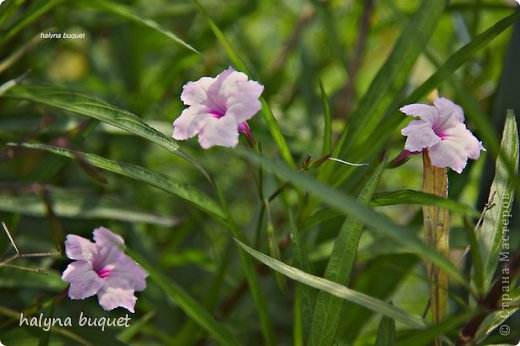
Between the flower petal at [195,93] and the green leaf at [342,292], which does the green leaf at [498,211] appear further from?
the flower petal at [195,93]

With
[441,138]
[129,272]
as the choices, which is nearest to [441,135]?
[441,138]

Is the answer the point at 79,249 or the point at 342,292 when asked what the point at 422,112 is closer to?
the point at 342,292

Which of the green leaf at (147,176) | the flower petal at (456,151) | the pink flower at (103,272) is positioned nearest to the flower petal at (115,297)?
the pink flower at (103,272)

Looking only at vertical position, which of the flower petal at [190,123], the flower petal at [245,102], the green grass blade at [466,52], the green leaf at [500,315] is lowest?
the green leaf at [500,315]

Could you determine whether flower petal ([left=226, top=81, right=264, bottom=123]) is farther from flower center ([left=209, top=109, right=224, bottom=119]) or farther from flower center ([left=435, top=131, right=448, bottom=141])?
flower center ([left=435, top=131, right=448, bottom=141])

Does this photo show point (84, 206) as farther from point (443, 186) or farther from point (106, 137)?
point (443, 186)

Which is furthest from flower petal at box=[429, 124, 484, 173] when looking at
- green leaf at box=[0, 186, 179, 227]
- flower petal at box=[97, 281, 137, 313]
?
green leaf at box=[0, 186, 179, 227]
